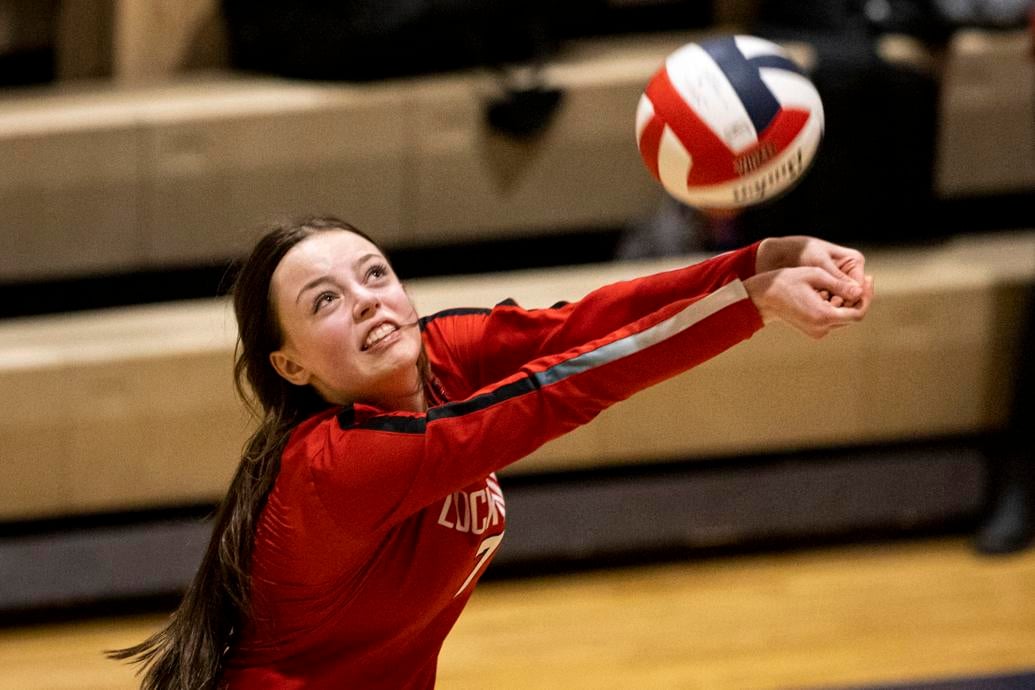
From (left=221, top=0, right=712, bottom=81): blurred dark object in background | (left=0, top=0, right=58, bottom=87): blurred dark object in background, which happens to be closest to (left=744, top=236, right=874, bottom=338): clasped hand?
(left=221, top=0, right=712, bottom=81): blurred dark object in background

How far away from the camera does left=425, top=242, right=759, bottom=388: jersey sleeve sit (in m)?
1.60

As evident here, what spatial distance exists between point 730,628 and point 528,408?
164 centimetres

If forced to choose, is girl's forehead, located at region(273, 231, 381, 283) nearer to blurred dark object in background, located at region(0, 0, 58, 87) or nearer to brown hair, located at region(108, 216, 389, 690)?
brown hair, located at region(108, 216, 389, 690)

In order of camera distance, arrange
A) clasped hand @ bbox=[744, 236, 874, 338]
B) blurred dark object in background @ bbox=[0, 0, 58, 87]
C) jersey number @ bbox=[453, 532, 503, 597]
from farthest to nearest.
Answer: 1. blurred dark object in background @ bbox=[0, 0, 58, 87]
2. jersey number @ bbox=[453, 532, 503, 597]
3. clasped hand @ bbox=[744, 236, 874, 338]

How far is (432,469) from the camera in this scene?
1.47 meters

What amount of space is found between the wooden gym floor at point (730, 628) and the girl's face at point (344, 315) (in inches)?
53.1

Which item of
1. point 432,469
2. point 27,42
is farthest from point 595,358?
point 27,42

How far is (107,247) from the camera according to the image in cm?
328

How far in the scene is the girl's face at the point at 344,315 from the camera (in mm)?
1575

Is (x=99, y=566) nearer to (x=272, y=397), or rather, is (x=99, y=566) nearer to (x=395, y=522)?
(x=272, y=397)

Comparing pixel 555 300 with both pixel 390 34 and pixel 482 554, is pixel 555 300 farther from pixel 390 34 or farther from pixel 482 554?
pixel 482 554

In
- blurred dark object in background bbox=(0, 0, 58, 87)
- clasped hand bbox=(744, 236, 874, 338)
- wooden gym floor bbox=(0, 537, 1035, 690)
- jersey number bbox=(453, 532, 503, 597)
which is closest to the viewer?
clasped hand bbox=(744, 236, 874, 338)

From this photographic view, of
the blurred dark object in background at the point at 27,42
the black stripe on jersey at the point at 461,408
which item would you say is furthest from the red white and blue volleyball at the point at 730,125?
the blurred dark object in background at the point at 27,42

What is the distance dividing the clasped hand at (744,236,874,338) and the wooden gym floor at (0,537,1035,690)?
147 cm
